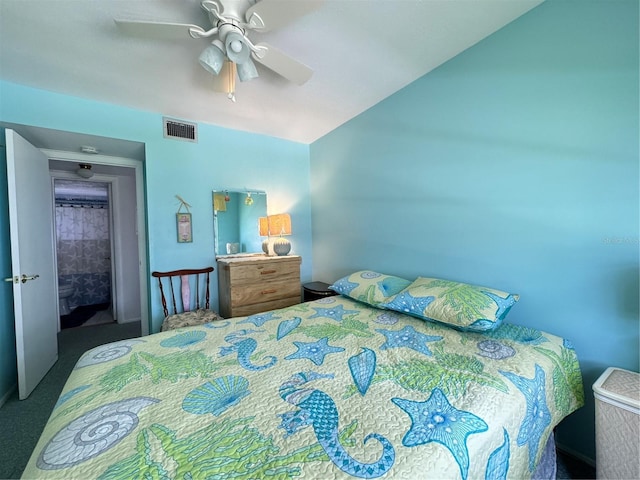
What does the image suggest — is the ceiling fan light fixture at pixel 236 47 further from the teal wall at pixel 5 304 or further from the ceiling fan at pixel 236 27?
the teal wall at pixel 5 304

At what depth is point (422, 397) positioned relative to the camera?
901 millimetres

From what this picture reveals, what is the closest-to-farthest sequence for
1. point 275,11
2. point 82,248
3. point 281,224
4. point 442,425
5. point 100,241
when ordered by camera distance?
point 442,425 → point 275,11 → point 281,224 → point 82,248 → point 100,241

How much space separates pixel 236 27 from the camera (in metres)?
1.29

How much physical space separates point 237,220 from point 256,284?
0.83 m

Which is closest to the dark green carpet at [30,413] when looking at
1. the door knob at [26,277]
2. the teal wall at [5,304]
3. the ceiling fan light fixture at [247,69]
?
the teal wall at [5,304]

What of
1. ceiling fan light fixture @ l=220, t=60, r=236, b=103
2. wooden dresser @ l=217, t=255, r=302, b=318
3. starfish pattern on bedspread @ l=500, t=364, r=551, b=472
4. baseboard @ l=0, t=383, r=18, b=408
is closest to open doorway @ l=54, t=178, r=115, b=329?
baseboard @ l=0, t=383, r=18, b=408

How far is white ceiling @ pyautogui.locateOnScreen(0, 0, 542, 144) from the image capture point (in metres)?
1.40

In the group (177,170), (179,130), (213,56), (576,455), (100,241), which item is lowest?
(576,455)

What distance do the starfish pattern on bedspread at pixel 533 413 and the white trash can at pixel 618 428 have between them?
274 mm

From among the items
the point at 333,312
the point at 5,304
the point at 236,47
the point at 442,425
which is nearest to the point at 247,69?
the point at 236,47

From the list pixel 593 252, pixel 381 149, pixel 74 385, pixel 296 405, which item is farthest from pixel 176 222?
pixel 593 252

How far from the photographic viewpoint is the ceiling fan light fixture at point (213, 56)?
→ 134 centimetres

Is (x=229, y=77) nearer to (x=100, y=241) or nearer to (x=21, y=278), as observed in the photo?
(x=21, y=278)

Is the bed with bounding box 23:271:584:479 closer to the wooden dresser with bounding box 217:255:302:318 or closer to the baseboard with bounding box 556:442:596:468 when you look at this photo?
the baseboard with bounding box 556:442:596:468
